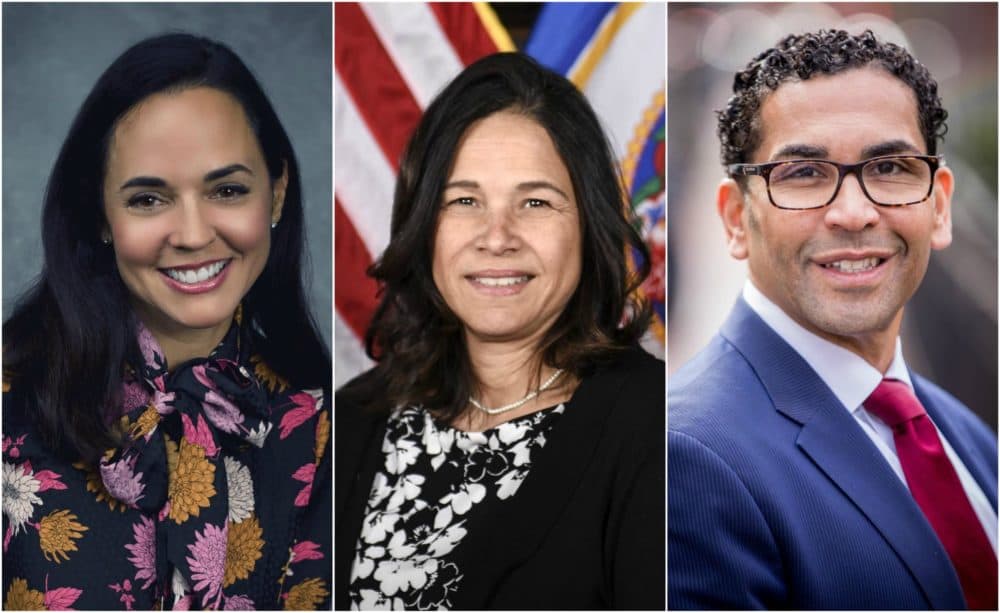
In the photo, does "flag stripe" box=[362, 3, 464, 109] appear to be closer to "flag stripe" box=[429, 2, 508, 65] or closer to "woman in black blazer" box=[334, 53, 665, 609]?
"flag stripe" box=[429, 2, 508, 65]

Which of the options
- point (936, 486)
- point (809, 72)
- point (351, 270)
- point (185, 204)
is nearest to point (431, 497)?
point (351, 270)

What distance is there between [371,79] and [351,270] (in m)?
0.56

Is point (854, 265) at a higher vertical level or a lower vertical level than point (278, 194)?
lower

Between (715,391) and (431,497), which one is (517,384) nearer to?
(431,497)

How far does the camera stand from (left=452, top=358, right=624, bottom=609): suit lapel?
2926mm

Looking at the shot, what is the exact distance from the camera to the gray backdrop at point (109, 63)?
3.26 meters

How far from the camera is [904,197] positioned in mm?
3080

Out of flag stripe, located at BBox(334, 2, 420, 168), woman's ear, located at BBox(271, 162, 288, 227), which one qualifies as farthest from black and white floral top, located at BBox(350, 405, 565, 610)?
flag stripe, located at BBox(334, 2, 420, 168)

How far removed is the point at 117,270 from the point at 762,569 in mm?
1949

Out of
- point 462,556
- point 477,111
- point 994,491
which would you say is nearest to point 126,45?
point 477,111

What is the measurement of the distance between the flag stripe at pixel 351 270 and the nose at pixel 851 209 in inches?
50.9

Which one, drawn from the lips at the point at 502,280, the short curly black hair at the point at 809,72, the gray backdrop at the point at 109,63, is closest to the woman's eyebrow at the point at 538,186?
the lips at the point at 502,280

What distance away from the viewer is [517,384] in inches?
121

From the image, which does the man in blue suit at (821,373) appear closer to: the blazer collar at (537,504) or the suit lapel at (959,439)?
the suit lapel at (959,439)
